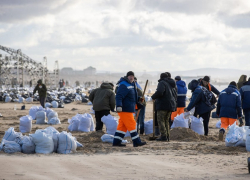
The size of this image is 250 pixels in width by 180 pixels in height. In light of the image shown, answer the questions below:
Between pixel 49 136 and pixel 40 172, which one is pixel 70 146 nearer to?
pixel 49 136

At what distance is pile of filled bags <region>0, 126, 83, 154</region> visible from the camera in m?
7.46

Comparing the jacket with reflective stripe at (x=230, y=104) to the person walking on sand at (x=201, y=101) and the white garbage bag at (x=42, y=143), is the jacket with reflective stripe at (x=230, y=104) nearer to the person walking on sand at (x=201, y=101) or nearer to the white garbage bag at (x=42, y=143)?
the person walking on sand at (x=201, y=101)

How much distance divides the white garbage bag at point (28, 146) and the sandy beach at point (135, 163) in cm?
19

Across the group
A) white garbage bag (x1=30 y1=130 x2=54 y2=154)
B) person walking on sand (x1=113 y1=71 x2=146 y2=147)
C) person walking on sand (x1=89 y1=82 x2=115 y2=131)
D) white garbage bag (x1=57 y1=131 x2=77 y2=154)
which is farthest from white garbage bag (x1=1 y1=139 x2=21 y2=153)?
person walking on sand (x1=89 y1=82 x2=115 y2=131)

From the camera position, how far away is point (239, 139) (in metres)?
8.53

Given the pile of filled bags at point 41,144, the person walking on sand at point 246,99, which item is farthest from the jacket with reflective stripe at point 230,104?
the pile of filled bags at point 41,144

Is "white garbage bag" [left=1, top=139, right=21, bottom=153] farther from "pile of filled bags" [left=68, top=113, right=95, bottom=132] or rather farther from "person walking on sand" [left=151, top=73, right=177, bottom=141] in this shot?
"pile of filled bags" [left=68, top=113, right=95, bottom=132]

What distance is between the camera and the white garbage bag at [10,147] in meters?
7.37

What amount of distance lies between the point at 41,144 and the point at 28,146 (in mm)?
212

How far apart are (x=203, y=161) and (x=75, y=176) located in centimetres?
230

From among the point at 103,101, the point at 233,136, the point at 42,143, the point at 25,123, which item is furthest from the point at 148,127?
the point at 42,143

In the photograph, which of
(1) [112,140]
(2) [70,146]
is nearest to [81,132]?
(1) [112,140]

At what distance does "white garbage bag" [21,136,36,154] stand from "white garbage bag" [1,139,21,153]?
9 cm

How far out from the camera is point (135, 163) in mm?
6809
